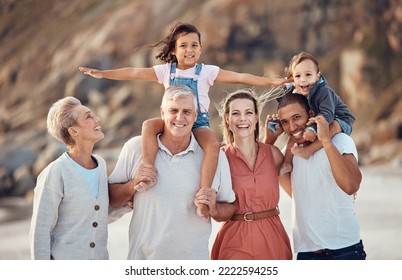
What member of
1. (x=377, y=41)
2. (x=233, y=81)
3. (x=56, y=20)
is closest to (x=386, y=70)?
(x=377, y=41)

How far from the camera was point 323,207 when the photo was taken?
2.98 metres

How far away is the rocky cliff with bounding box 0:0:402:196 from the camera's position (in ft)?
65.3

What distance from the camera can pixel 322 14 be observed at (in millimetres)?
23625

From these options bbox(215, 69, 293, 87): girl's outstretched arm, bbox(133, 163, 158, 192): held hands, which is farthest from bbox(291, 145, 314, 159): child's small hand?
bbox(133, 163, 158, 192): held hands

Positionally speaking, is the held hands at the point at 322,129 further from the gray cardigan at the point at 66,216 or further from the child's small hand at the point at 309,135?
the gray cardigan at the point at 66,216

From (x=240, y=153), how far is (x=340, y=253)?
1.81 ft

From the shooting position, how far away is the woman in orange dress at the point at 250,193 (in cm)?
296

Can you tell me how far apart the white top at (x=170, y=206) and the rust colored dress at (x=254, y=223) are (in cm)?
5

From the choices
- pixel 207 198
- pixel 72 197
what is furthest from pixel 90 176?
pixel 207 198

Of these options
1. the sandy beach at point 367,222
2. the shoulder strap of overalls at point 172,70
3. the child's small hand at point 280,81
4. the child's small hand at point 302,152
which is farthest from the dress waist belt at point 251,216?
the sandy beach at point 367,222

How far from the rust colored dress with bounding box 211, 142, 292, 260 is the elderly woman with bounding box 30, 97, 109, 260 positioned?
0.50 meters

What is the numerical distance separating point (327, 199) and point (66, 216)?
3.29 feet

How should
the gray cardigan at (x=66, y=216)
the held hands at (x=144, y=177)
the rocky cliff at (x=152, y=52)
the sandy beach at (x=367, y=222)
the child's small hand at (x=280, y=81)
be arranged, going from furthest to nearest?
the rocky cliff at (x=152, y=52)
the sandy beach at (x=367, y=222)
the child's small hand at (x=280, y=81)
the held hands at (x=144, y=177)
the gray cardigan at (x=66, y=216)
